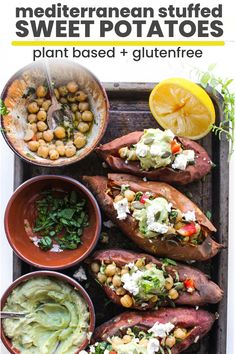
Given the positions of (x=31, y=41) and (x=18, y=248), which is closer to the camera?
(x=18, y=248)

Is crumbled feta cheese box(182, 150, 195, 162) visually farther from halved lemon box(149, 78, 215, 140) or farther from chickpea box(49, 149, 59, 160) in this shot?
chickpea box(49, 149, 59, 160)

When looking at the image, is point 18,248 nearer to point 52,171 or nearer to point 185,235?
point 52,171

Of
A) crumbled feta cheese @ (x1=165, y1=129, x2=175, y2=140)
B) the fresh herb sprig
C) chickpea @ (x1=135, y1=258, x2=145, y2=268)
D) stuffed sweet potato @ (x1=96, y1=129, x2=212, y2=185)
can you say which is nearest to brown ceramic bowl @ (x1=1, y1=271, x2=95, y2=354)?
chickpea @ (x1=135, y1=258, x2=145, y2=268)

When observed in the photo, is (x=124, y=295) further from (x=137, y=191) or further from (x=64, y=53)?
(x=64, y=53)

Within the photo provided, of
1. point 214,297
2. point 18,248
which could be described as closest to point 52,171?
point 18,248

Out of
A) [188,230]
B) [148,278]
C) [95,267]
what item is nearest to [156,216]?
[188,230]

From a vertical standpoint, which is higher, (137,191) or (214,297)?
(137,191)

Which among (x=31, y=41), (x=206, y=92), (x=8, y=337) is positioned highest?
(x=31, y=41)

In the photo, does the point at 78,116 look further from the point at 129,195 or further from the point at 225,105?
the point at 225,105
